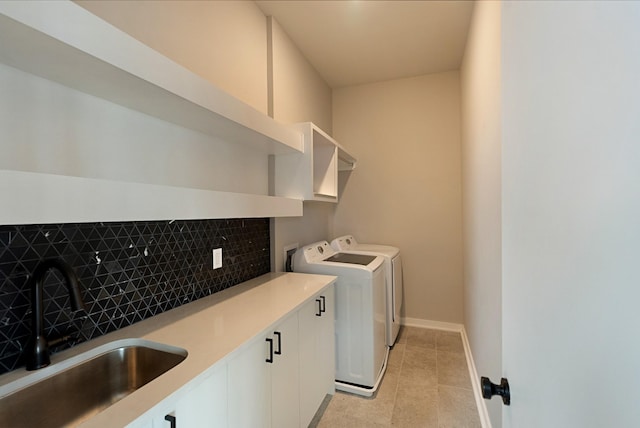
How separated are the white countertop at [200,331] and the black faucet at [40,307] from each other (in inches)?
1.4

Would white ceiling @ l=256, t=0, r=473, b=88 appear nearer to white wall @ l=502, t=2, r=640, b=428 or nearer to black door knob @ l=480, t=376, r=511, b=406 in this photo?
white wall @ l=502, t=2, r=640, b=428

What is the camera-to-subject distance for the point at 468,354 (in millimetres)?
2611

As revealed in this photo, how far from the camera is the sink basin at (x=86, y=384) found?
85cm

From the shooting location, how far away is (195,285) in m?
1.62

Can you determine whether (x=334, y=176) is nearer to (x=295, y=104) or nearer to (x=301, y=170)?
(x=301, y=170)

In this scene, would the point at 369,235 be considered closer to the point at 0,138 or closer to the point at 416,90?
the point at 416,90

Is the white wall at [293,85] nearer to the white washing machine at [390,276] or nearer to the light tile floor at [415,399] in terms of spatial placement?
the white washing machine at [390,276]

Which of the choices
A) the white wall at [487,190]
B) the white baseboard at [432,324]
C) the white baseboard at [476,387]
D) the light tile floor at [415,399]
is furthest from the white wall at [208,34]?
the white baseboard at [432,324]

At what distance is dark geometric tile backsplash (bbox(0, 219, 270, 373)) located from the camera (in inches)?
36.1

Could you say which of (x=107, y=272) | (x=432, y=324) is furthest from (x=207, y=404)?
(x=432, y=324)

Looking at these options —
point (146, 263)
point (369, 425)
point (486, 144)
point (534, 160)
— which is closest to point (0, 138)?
point (146, 263)

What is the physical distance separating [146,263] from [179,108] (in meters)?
0.73

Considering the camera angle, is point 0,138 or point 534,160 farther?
point 0,138

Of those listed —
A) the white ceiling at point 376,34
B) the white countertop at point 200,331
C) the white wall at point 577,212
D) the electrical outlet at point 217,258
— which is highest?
the white ceiling at point 376,34
